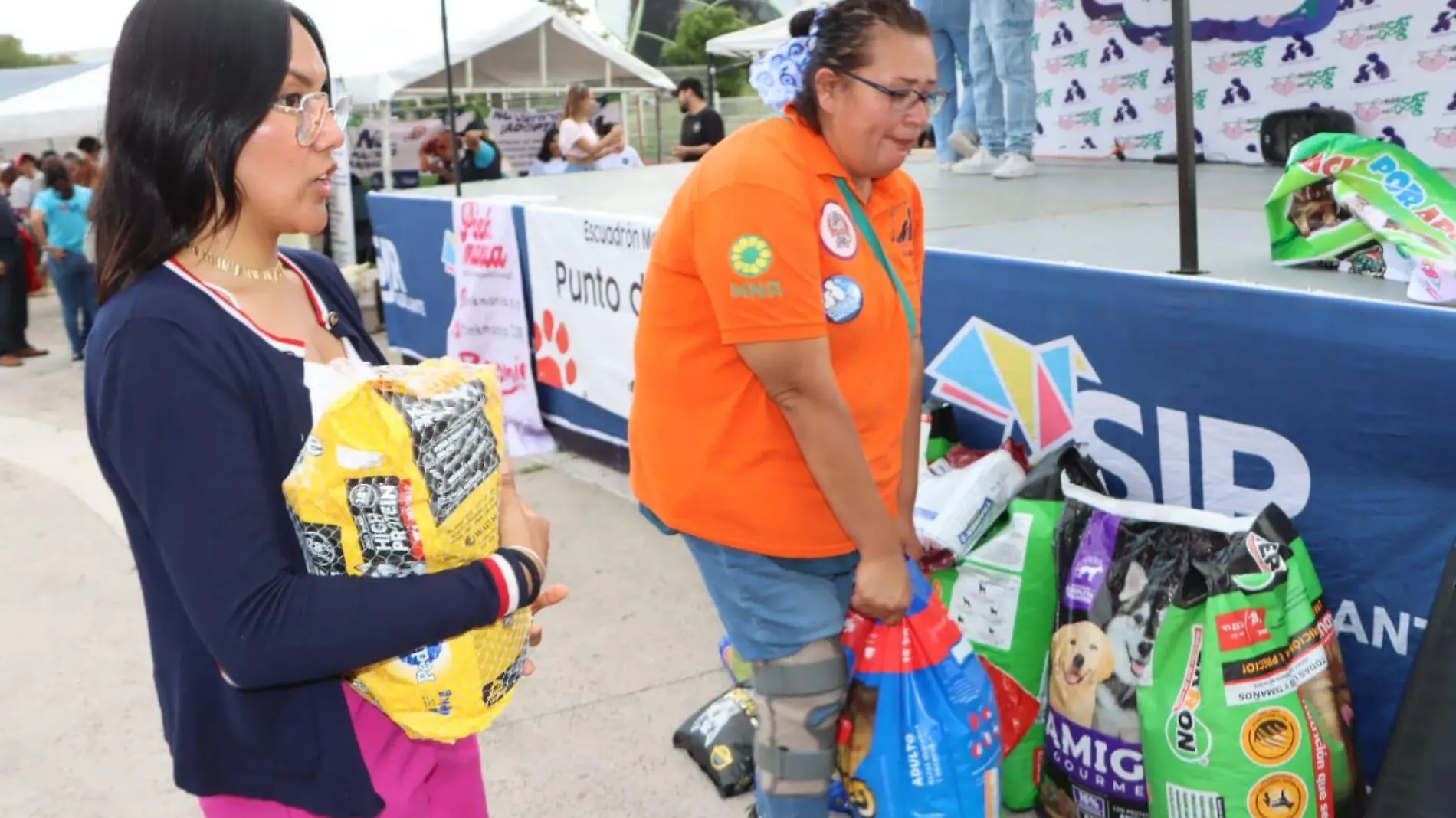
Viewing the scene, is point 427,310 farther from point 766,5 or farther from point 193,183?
point 766,5

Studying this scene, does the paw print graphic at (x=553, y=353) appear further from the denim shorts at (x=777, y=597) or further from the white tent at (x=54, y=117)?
the white tent at (x=54, y=117)

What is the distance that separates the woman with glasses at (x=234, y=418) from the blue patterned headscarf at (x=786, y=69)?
39.7 inches

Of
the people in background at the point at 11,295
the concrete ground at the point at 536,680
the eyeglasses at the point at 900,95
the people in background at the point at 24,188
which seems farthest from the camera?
the people in background at the point at 24,188

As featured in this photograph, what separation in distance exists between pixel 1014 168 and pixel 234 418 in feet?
17.9

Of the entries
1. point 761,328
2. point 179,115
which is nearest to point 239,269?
point 179,115

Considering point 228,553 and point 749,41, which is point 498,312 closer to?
point 228,553

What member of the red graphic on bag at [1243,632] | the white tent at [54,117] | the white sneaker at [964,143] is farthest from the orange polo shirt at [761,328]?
the white tent at [54,117]

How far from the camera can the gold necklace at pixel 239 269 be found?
1197 millimetres

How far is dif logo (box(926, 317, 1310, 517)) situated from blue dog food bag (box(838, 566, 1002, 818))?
801 millimetres

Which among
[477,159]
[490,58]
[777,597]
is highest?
[490,58]

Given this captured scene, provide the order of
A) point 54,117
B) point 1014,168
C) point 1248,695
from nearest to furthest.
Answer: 1. point 1248,695
2. point 1014,168
3. point 54,117

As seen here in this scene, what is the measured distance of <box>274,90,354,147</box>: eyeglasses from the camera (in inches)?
46.8

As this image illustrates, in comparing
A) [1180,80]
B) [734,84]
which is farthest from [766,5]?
[1180,80]

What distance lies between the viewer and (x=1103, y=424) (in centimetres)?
297
